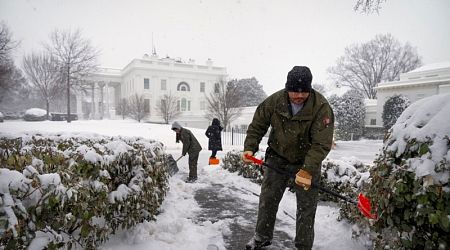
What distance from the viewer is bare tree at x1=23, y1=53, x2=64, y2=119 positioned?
26750 mm

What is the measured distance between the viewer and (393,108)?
79.0 feet

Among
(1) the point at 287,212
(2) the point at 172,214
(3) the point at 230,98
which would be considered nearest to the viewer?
(2) the point at 172,214

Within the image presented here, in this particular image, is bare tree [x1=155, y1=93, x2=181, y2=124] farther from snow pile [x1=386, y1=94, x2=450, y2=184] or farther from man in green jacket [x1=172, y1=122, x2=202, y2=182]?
snow pile [x1=386, y1=94, x2=450, y2=184]

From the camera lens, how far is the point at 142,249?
9.21 ft

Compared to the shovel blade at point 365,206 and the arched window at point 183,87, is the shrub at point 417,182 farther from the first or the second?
the arched window at point 183,87

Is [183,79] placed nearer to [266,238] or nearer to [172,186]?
[172,186]

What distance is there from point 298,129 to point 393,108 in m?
25.7

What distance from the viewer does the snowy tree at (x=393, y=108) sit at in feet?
77.7

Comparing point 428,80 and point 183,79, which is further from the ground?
point 183,79

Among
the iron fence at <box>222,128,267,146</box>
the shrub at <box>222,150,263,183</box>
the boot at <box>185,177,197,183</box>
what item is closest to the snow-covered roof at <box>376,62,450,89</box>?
the iron fence at <box>222,128,267,146</box>

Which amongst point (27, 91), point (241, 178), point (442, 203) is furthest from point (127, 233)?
point (27, 91)

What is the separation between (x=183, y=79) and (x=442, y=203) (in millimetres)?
48469

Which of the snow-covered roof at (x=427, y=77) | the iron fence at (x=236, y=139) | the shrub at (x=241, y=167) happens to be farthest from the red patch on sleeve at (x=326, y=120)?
the snow-covered roof at (x=427, y=77)

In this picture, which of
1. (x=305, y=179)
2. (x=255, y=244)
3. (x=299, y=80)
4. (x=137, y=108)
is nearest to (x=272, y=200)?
(x=255, y=244)
